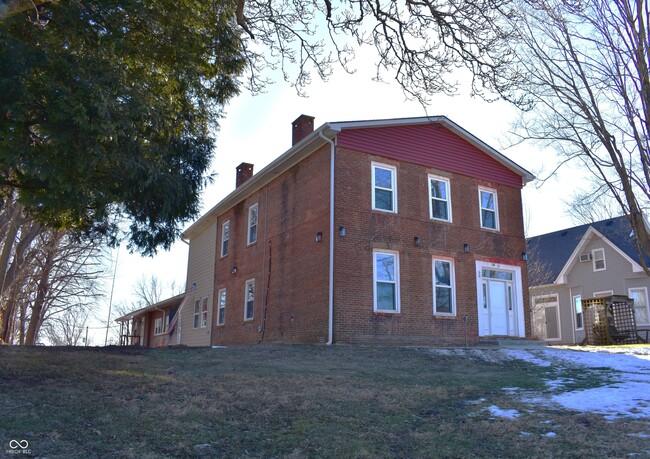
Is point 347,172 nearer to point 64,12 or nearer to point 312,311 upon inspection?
point 312,311

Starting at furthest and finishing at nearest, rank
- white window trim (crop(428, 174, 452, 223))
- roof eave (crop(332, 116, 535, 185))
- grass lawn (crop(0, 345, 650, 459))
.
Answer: white window trim (crop(428, 174, 452, 223)), roof eave (crop(332, 116, 535, 185)), grass lawn (crop(0, 345, 650, 459))

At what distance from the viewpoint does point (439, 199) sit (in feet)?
56.5

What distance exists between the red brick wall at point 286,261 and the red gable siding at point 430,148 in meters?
1.15

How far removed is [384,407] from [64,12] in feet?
22.8

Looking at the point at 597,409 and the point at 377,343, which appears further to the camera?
the point at 377,343

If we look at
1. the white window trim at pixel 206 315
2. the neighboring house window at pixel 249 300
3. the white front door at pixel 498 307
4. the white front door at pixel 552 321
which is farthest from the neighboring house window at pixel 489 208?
the white front door at pixel 552 321

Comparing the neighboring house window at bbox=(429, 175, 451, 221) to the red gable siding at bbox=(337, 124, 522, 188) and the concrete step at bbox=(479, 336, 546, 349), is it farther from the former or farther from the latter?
the concrete step at bbox=(479, 336, 546, 349)

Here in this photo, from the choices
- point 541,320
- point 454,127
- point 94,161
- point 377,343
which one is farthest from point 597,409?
point 541,320

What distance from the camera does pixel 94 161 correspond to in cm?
764

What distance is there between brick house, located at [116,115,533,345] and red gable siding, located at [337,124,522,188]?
36 millimetres

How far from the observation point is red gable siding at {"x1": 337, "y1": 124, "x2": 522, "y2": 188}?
52.7ft

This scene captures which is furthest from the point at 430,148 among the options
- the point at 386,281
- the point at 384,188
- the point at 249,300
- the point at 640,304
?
the point at 640,304

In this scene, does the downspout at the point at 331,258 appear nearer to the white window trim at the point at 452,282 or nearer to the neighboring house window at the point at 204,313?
the white window trim at the point at 452,282

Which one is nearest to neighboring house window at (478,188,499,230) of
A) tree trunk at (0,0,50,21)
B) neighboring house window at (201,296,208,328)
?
neighboring house window at (201,296,208,328)
